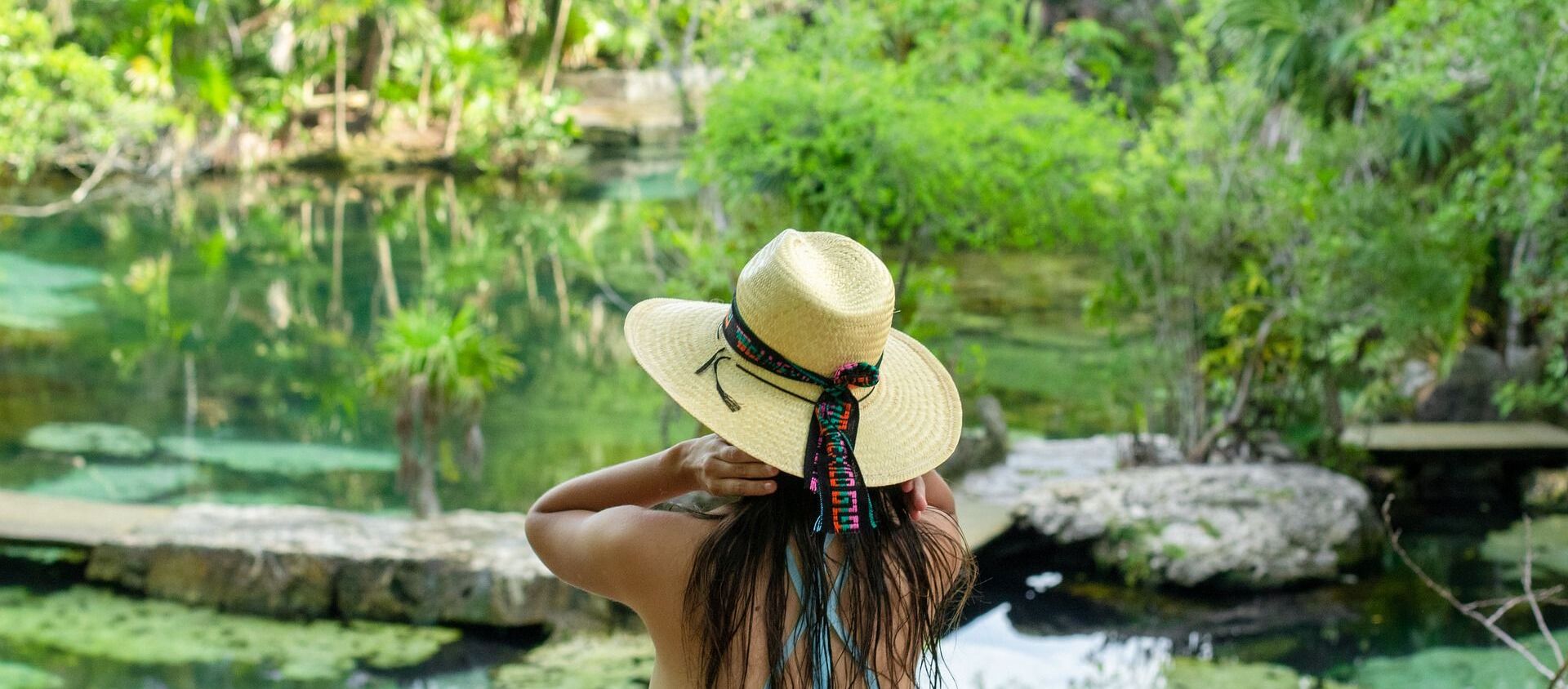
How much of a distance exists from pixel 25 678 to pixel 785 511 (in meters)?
4.04

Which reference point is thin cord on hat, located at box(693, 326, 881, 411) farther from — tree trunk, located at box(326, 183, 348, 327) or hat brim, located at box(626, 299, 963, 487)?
tree trunk, located at box(326, 183, 348, 327)

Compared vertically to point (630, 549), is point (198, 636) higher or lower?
lower

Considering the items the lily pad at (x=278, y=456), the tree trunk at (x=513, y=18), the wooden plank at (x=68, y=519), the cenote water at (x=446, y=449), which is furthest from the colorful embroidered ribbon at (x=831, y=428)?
the tree trunk at (x=513, y=18)

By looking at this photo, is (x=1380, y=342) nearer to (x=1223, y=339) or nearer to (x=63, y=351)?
(x=1223, y=339)

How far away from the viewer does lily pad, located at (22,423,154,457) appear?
24.1ft

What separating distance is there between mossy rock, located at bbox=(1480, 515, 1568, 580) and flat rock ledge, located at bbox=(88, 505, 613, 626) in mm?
4029

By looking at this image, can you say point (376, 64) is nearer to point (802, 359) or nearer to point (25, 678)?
point (25, 678)

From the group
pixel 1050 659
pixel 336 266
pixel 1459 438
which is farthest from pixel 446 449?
pixel 336 266

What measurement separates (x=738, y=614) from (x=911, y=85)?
5.55m

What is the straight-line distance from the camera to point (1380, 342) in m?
6.16

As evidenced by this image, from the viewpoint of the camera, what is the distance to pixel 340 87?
69.1 feet

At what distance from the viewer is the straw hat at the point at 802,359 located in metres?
1.37

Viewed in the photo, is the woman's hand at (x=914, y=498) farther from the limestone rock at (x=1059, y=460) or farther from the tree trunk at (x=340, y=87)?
the tree trunk at (x=340, y=87)

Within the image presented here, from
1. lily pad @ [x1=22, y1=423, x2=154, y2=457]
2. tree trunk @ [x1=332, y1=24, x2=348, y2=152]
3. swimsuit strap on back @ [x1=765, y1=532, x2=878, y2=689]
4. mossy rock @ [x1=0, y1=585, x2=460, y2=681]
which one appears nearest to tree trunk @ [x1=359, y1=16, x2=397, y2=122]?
tree trunk @ [x1=332, y1=24, x2=348, y2=152]
